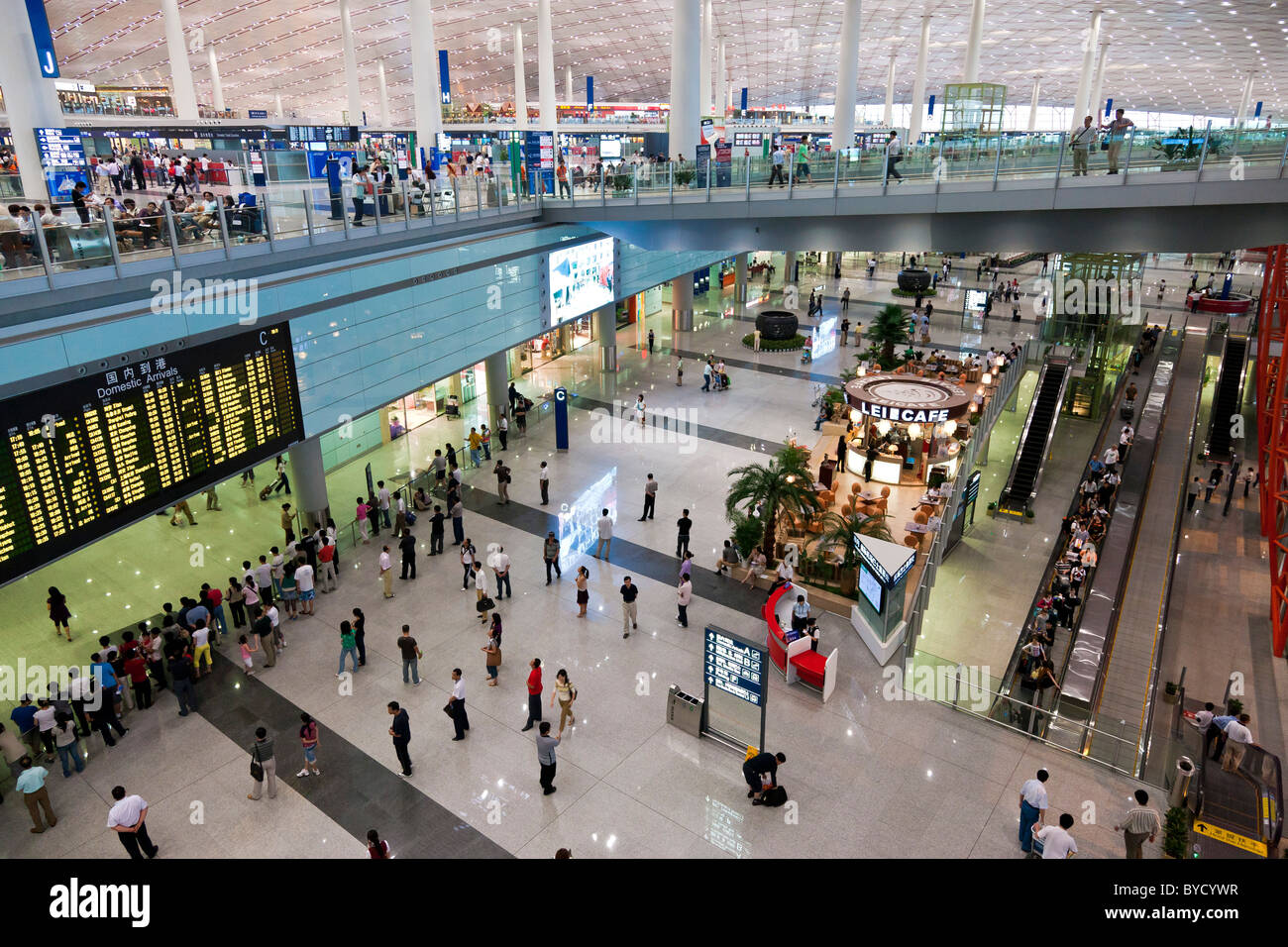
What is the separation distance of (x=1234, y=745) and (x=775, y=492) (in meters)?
8.09

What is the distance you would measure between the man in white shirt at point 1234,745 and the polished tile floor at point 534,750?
1.83m

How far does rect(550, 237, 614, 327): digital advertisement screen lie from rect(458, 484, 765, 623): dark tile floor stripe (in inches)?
272

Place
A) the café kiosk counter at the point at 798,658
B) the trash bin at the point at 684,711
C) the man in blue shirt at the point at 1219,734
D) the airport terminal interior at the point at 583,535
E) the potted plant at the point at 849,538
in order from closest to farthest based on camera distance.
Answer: the airport terminal interior at the point at 583,535
the man in blue shirt at the point at 1219,734
the trash bin at the point at 684,711
the café kiosk counter at the point at 798,658
the potted plant at the point at 849,538

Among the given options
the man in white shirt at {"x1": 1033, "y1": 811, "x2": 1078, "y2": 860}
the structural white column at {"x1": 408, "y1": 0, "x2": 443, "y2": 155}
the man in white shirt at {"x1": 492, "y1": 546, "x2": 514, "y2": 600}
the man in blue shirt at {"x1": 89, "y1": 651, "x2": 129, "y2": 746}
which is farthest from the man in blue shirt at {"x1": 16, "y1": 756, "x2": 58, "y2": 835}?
the structural white column at {"x1": 408, "y1": 0, "x2": 443, "y2": 155}

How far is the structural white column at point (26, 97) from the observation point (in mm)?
14219

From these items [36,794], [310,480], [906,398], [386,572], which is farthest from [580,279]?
[36,794]

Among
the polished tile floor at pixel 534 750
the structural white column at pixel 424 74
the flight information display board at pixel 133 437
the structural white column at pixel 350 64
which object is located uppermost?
the structural white column at pixel 350 64

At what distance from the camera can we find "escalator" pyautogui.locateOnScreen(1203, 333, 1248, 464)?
2714 cm

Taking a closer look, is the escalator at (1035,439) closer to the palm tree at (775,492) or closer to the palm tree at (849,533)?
the palm tree at (849,533)

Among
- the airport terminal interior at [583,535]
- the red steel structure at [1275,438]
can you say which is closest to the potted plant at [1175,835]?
the airport terminal interior at [583,535]

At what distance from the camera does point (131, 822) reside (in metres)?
8.99

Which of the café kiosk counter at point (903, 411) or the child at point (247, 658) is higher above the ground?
the café kiosk counter at point (903, 411)
